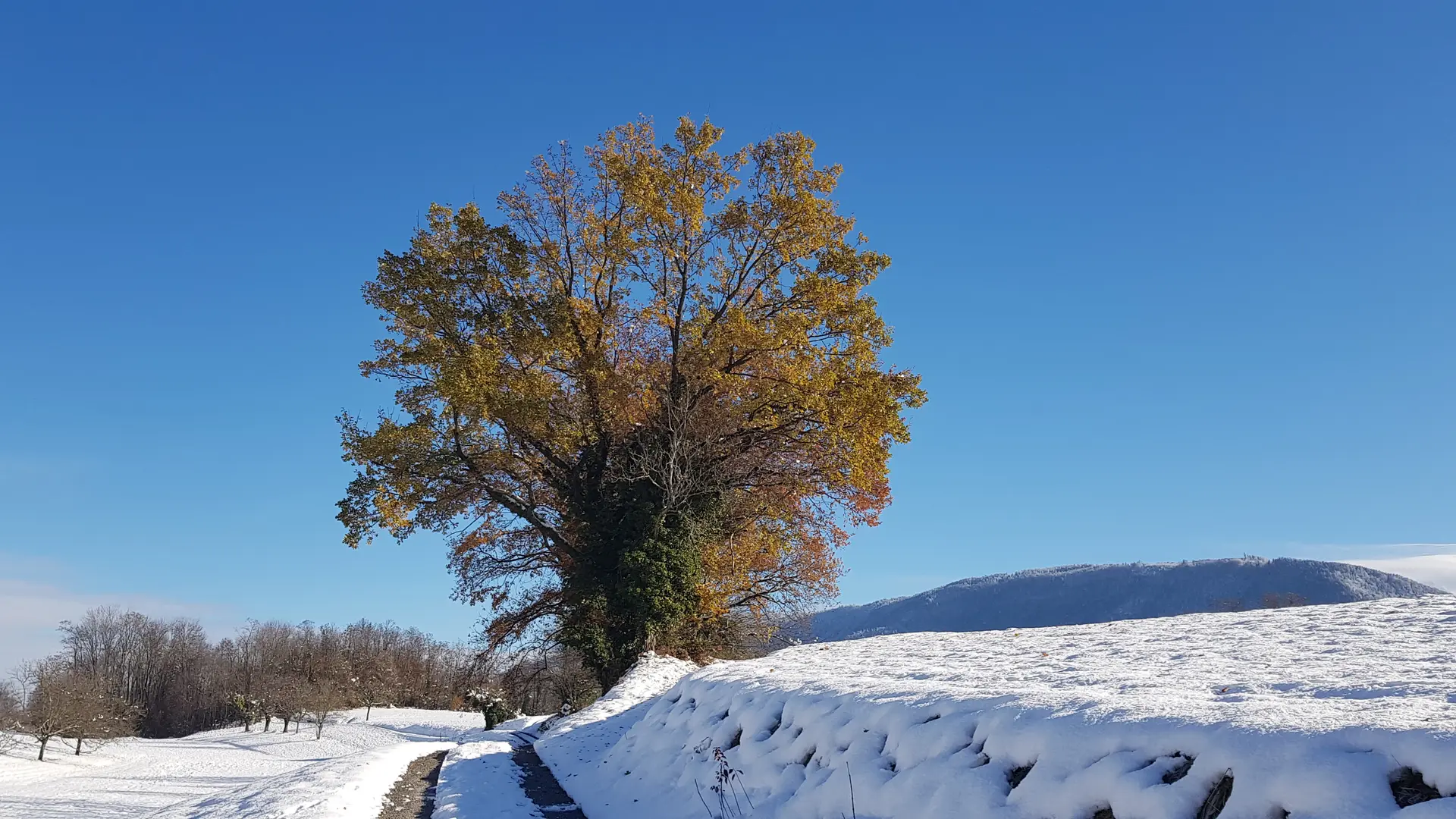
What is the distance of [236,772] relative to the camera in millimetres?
30656

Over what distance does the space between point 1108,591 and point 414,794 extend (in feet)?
372

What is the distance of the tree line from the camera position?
41.2 meters

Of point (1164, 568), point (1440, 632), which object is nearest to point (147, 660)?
point (1440, 632)

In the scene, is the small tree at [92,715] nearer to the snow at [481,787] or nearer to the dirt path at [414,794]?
the snow at [481,787]

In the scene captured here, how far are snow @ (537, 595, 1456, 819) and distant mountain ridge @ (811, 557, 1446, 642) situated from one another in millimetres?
75705

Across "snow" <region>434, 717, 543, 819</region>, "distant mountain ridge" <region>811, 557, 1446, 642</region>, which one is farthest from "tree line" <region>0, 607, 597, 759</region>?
"distant mountain ridge" <region>811, 557, 1446, 642</region>

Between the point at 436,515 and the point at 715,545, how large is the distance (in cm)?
711

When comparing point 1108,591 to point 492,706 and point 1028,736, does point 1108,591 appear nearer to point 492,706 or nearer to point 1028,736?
point 492,706

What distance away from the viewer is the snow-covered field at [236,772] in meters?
10.9

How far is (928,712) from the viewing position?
6297 millimetres

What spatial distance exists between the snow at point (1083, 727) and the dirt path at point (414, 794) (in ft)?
5.91

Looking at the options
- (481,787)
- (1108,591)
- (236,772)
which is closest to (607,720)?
(481,787)

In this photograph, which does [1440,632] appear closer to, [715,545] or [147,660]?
[715,545]

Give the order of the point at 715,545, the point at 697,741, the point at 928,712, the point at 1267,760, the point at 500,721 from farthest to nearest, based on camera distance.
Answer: the point at 500,721
the point at 715,545
the point at 697,741
the point at 928,712
the point at 1267,760
